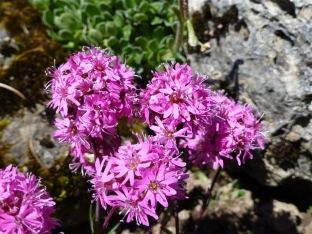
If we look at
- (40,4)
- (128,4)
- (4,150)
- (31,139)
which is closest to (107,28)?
(128,4)

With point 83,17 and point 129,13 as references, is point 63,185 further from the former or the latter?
point 129,13

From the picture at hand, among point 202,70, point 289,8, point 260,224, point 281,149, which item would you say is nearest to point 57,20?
point 202,70

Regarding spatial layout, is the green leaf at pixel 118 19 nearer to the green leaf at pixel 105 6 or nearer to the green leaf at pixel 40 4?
the green leaf at pixel 105 6

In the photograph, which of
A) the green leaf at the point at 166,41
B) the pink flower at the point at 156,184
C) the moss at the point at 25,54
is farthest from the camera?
the green leaf at the point at 166,41

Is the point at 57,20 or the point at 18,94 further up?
the point at 57,20

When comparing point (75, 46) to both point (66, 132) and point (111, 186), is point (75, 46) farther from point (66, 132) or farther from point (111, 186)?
point (111, 186)

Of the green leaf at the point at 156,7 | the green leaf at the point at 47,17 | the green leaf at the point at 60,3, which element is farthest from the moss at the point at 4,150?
the green leaf at the point at 156,7
